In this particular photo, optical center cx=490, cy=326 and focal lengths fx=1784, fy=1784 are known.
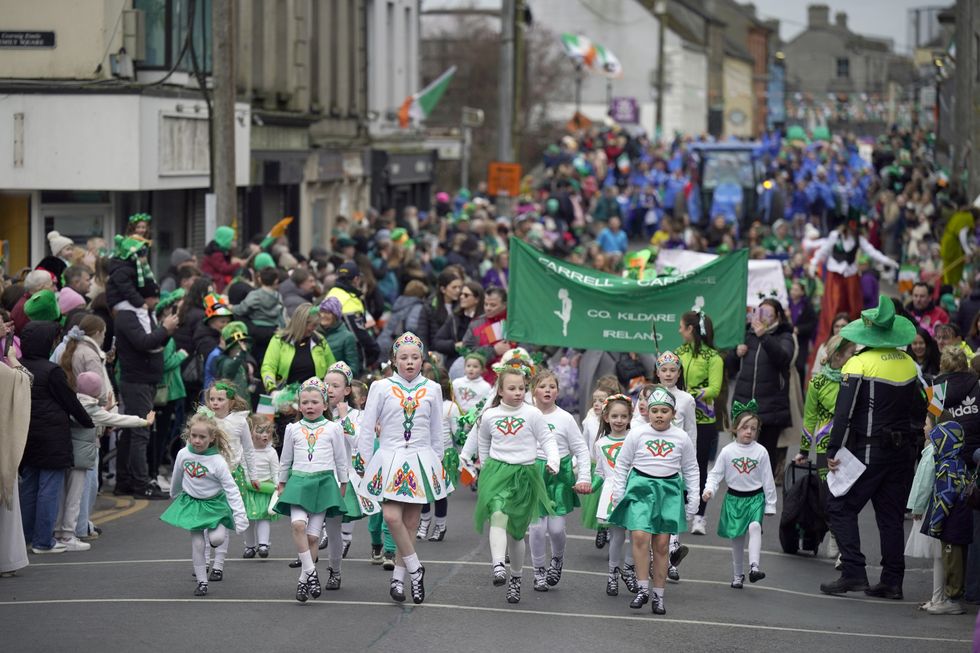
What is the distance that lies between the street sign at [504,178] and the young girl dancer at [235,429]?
71.9 ft

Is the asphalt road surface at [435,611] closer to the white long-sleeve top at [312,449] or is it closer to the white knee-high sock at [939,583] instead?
the white knee-high sock at [939,583]

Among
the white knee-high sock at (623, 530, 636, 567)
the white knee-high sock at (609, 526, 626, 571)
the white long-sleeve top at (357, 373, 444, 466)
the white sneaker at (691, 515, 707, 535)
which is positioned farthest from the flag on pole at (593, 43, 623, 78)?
the white long-sleeve top at (357, 373, 444, 466)

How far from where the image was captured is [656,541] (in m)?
11.0

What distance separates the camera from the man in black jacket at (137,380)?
14883 millimetres

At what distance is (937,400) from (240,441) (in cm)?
474

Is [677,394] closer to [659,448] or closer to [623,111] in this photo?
[659,448]

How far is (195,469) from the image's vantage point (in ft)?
36.9

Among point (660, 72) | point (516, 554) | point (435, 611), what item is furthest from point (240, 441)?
point (660, 72)

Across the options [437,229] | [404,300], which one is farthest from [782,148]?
[404,300]

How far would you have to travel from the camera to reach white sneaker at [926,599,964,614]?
1149 centimetres

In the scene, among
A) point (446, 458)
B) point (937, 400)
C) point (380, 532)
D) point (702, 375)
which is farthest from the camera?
point (702, 375)

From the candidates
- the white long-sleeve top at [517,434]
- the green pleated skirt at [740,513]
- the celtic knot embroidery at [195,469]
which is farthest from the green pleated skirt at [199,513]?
the green pleated skirt at [740,513]

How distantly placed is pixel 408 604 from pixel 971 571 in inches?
149

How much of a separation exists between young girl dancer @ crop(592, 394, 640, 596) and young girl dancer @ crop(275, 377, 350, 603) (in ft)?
5.87
